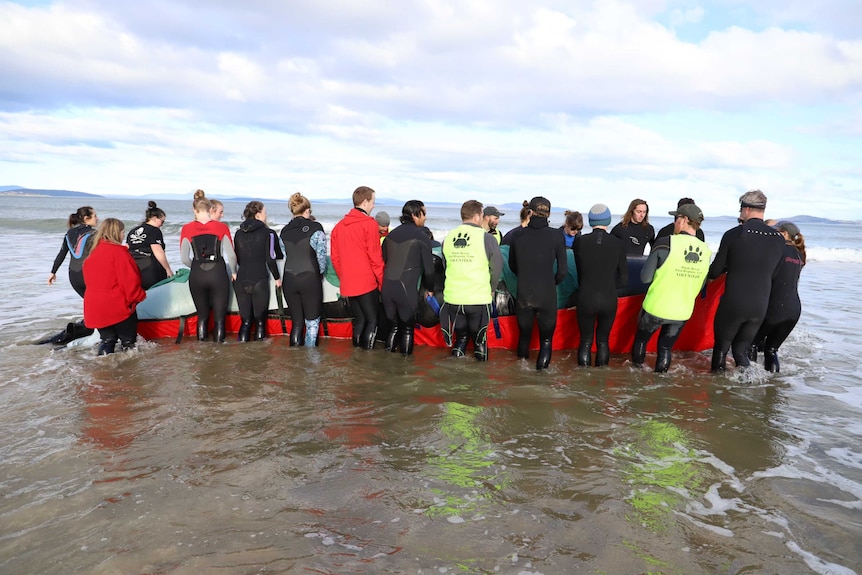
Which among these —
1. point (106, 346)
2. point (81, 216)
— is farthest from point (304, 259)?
point (81, 216)

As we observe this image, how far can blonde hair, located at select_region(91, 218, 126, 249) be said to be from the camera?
601cm

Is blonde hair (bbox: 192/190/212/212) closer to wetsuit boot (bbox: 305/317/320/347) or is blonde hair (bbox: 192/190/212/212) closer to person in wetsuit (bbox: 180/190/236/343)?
person in wetsuit (bbox: 180/190/236/343)

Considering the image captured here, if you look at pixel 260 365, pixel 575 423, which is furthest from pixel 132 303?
pixel 575 423

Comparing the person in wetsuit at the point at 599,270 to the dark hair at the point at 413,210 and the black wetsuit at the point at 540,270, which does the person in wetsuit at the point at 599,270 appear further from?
the dark hair at the point at 413,210

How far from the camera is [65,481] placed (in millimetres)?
3404

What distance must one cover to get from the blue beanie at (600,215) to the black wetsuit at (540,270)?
0.37m

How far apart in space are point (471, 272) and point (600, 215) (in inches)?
58.0

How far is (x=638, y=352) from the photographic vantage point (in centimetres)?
616

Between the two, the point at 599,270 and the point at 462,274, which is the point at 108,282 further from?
the point at 599,270

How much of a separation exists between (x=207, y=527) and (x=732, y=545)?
108 inches

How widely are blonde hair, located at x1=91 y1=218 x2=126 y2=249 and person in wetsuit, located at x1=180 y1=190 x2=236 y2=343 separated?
0.68 m

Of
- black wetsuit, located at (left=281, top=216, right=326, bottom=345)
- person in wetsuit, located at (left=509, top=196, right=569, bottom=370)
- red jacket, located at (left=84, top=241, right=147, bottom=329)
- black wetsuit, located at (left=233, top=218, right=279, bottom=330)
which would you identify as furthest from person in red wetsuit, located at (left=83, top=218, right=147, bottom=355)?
person in wetsuit, located at (left=509, top=196, right=569, bottom=370)

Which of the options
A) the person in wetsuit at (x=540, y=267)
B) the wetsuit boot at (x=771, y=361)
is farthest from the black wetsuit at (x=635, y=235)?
the wetsuit boot at (x=771, y=361)

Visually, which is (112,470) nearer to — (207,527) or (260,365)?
(207,527)
